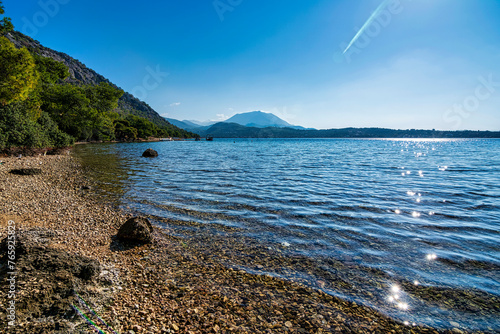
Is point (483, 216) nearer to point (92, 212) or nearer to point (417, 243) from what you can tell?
point (417, 243)

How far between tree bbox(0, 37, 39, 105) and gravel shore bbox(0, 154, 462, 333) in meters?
26.5

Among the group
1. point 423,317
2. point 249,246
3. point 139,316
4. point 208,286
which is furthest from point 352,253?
point 139,316

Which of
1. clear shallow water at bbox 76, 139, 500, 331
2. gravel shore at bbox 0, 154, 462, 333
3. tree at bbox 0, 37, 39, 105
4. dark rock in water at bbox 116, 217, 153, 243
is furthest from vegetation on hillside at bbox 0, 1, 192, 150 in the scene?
dark rock in water at bbox 116, 217, 153, 243

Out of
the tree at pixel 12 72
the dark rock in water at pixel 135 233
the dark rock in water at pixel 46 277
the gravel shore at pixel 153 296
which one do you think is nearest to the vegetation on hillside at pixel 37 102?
the tree at pixel 12 72

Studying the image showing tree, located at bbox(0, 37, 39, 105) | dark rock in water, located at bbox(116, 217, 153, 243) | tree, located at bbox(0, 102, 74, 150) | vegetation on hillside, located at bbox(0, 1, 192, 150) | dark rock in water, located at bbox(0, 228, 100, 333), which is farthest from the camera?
tree, located at bbox(0, 102, 74, 150)

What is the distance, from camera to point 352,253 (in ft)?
28.2

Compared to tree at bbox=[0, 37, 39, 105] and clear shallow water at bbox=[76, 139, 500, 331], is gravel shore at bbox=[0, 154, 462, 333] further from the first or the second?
tree at bbox=[0, 37, 39, 105]

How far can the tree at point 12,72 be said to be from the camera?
988 inches

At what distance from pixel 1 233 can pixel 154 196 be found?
8846 millimetres

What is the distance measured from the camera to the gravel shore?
14.5ft

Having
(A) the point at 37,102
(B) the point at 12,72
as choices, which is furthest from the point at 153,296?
(A) the point at 37,102

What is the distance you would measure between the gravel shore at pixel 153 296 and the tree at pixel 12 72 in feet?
86.9

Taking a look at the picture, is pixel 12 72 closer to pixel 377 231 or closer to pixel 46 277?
pixel 46 277

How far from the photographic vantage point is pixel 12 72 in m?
25.3
